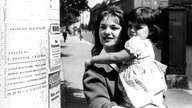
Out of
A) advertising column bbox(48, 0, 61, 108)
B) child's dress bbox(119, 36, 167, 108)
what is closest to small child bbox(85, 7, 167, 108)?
child's dress bbox(119, 36, 167, 108)

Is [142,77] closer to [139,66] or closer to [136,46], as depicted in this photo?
[139,66]

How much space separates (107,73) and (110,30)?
1.01 feet

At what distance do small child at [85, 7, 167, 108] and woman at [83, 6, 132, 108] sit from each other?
71 mm

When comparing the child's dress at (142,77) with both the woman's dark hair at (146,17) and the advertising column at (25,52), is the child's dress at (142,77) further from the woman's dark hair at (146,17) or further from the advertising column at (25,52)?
the advertising column at (25,52)

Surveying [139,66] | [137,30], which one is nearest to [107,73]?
[139,66]

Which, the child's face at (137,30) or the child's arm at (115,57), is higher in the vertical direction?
the child's face at (137,30)

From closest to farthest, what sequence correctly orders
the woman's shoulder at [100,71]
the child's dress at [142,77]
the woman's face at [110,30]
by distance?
Result: the child's dress at [142,77] < the woman's shoulder at [100,71] < the woman's face at [110,30]

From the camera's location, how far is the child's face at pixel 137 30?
214 centimetres

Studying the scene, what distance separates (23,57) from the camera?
5.84ft

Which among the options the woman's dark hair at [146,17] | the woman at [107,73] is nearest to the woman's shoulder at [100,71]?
the woman at [107,73]

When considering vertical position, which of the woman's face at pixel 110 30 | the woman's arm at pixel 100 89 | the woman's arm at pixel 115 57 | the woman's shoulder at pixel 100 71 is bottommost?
the woman's arm at pixel 100 89

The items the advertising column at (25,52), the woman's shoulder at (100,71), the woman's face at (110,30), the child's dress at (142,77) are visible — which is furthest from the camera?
the woman's face at (110,30)

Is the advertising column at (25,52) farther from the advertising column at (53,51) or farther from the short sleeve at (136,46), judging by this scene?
the short sleeve at (136,46)

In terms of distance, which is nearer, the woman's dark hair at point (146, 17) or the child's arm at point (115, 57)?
the child's arm at point (115, 57)
